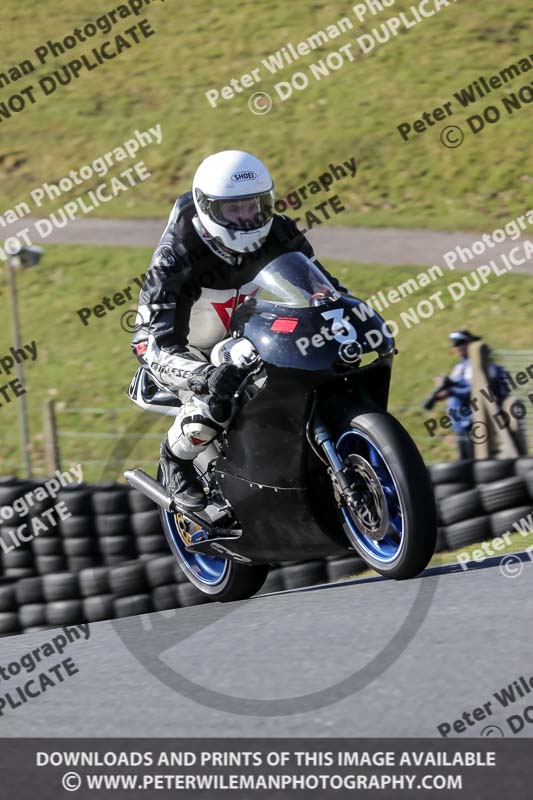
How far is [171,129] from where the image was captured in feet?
80.7

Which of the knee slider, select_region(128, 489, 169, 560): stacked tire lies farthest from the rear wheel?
select_region(128, 489, 169, 560): stacked tire

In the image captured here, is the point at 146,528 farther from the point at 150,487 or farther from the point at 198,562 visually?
the point at 150,487

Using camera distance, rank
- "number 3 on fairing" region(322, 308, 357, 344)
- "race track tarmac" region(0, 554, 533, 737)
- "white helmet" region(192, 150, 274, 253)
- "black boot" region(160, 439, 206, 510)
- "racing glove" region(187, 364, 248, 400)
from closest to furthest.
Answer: "race track tarmac" region(0, 554, 533, 737), "number 3 on fairing" region(322, 308, 357, 344), "racing glove" region(187, 364, 248, 400), "white helmet" region(192, 150, 274, 253), "black boot" region(160, 439, 206, 510)

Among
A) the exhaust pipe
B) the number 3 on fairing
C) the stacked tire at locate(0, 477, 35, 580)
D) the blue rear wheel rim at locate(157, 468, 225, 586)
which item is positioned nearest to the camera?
the number 3 on fairing

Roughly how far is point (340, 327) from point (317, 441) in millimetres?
509

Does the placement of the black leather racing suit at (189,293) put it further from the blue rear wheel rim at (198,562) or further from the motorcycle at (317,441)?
the blue rear wheel rim at (198,562)

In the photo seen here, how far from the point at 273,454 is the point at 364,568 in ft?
10.6

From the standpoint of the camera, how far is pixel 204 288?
5.92 m

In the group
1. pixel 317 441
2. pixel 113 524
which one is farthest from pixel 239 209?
pixel 113 524

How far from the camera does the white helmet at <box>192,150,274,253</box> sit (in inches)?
217

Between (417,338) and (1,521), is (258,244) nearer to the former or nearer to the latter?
(1,521)

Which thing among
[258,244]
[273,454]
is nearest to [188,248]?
[258,244]

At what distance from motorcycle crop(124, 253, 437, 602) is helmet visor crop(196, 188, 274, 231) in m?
0.28

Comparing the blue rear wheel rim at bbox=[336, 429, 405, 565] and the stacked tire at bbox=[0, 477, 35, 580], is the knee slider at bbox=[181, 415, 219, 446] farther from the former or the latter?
the stacked tire at bbox=[0, 477, 35, 580]
